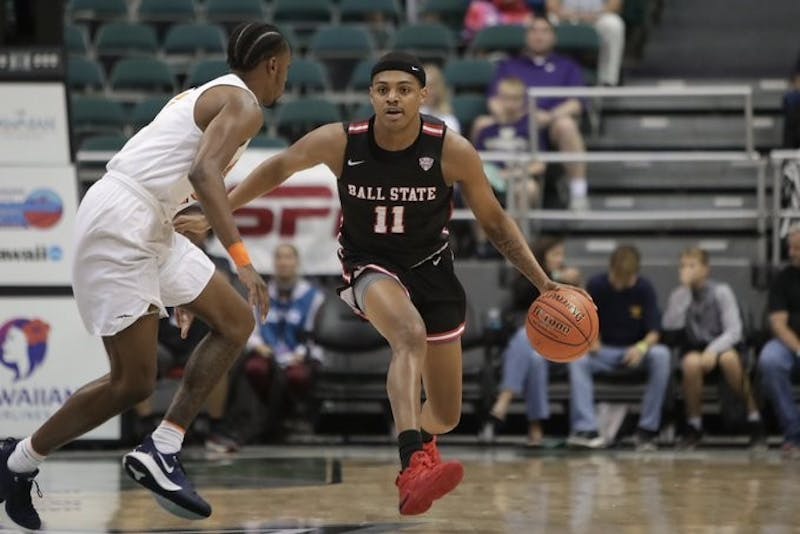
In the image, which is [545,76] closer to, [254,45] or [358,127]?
[358,127]

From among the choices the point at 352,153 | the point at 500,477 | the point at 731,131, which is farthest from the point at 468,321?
the point at 352,153

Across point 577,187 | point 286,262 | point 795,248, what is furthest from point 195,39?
point 795,248

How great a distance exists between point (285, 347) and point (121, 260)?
4.77 metres

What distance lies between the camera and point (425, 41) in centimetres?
1358

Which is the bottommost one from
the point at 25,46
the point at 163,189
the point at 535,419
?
the point at 535,419

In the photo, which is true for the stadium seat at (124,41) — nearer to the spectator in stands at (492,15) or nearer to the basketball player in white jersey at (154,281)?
the spectator in stands at (492,15)

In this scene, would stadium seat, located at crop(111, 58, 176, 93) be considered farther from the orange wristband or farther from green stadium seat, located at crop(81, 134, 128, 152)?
the orange wristband

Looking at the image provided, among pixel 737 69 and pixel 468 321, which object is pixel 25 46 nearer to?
pixel 468 321

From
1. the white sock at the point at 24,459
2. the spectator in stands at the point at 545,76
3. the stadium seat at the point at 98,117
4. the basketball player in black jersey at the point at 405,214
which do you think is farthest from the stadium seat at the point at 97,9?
the white sock at the point at 24,459

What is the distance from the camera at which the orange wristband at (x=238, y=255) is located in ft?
19.9

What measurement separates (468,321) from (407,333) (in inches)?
187

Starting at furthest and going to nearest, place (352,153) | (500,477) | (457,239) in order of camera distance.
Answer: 1. (457,239)
2. (500,477)
3. (352,153)

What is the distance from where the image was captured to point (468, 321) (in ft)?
36.8

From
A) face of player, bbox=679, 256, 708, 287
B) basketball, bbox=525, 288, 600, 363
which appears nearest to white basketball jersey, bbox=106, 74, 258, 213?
basketball, bbox=525, 288, 600, 363
